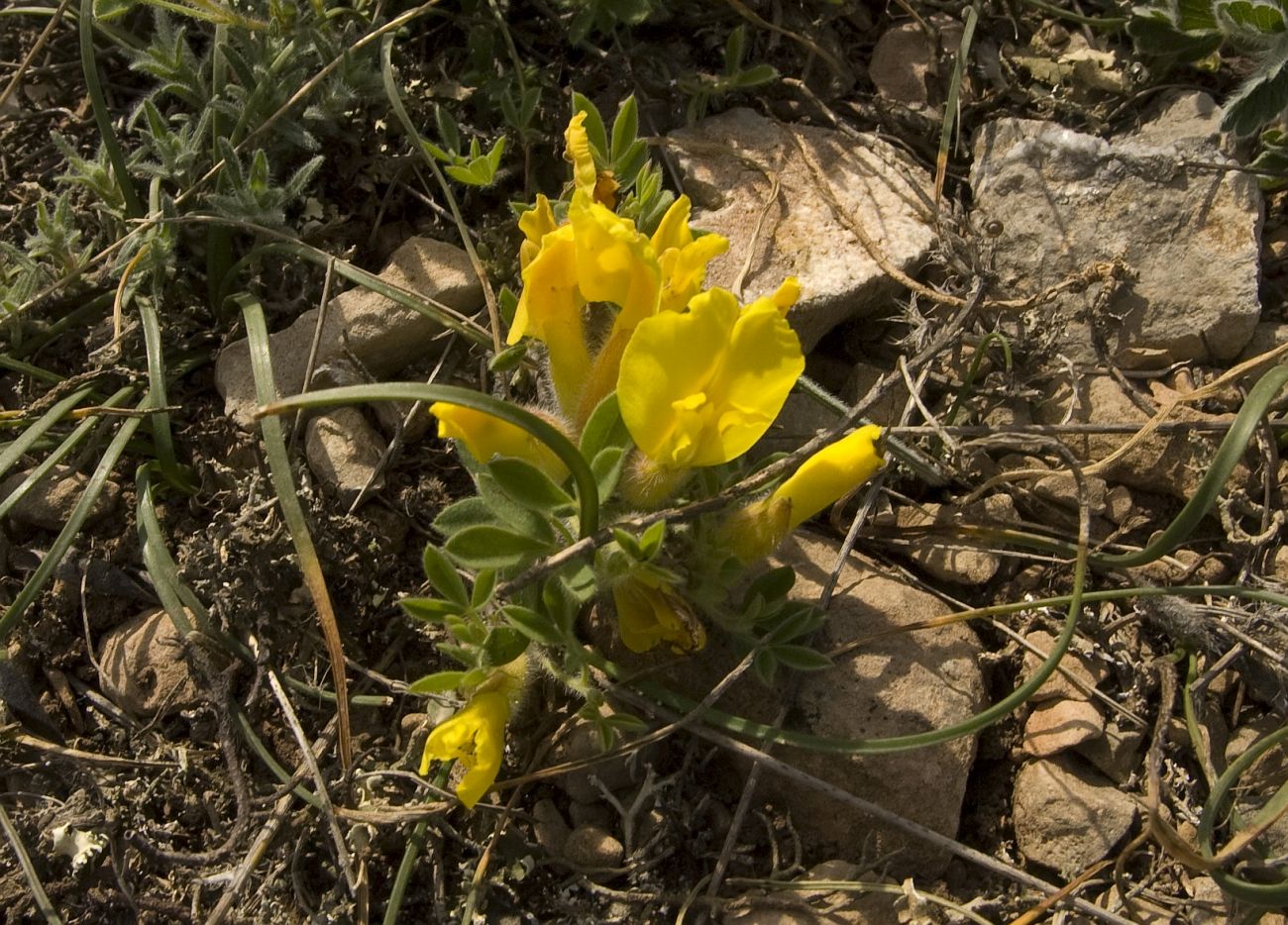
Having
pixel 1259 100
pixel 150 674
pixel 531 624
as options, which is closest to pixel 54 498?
pixel 150 674

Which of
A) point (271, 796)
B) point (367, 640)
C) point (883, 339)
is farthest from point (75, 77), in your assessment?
point (883, 339)

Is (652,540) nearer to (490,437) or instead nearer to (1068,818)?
(490,437)

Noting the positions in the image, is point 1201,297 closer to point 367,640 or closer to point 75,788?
point 367,640

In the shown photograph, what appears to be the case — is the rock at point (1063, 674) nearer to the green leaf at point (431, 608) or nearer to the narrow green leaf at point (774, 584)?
the narrow green leaf at point (774, 584)

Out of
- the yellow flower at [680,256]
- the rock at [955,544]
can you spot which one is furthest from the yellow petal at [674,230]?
the rock at [955,544]

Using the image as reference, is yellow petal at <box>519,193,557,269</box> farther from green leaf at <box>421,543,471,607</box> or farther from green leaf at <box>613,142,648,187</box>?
green leaf at <box>421,543,471,607</box>

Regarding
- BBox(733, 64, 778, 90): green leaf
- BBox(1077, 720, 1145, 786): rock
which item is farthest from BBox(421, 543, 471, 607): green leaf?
BBox(733, 64, 778, 90): green leaf
